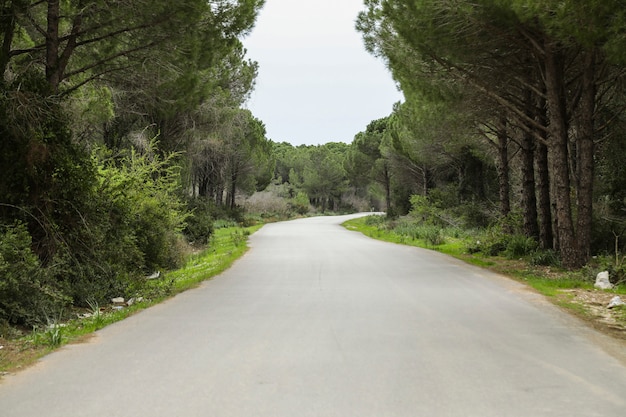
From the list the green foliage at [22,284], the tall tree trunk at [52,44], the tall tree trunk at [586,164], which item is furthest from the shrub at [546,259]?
the tall tree trunk at [52,44]

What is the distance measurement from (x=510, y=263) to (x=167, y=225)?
971 centimetres

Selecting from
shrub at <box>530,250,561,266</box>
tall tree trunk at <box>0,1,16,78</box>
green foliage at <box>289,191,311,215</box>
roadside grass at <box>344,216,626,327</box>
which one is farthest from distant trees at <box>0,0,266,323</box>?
green foliage at <box>289,191,311,215</box>

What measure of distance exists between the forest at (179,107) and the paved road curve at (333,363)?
6.29 feet

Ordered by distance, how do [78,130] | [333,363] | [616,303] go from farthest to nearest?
[78,130]
[616,303]
[333,363]

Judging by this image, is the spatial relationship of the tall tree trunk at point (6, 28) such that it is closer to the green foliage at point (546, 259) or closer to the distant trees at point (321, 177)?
the green foliage at point (546, 259)

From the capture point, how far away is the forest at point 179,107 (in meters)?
8.08

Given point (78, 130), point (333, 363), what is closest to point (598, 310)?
point (333, 363)

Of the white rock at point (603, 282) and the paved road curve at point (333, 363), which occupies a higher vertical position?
the paved road curve at point (333, 363)

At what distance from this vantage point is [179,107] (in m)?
18.1

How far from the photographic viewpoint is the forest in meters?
8.08

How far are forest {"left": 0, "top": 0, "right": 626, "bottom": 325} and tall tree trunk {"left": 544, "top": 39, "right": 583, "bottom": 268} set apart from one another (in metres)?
0.03

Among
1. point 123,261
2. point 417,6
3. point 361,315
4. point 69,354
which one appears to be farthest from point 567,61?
point 69,354

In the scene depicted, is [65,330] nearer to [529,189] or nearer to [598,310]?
[598,310]

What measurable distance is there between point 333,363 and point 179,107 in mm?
14687
